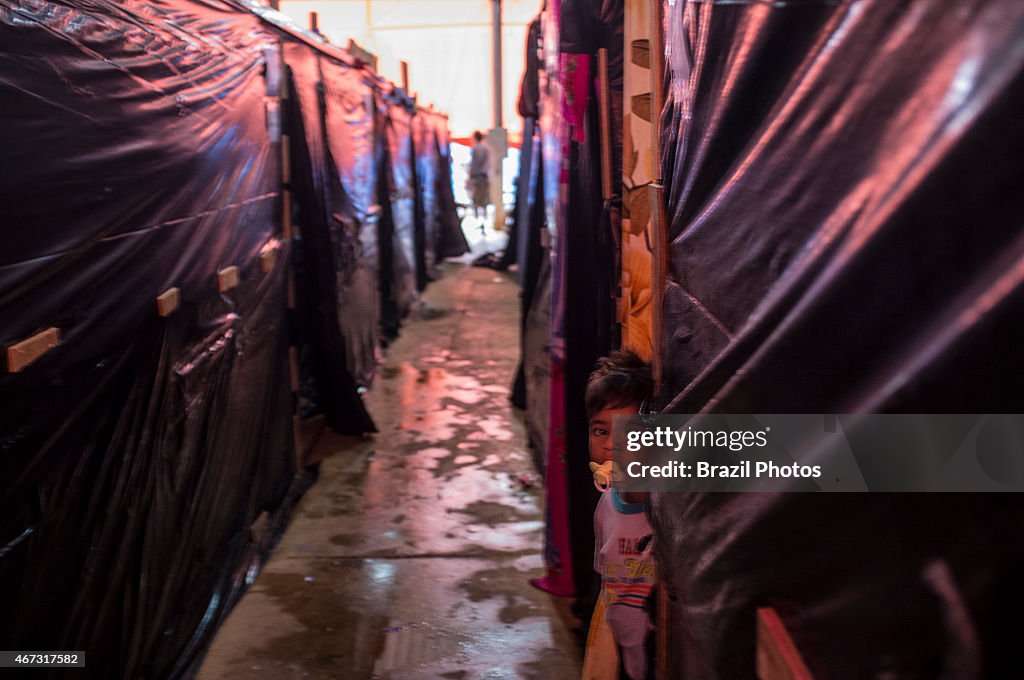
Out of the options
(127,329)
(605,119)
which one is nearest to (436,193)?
(605,119)

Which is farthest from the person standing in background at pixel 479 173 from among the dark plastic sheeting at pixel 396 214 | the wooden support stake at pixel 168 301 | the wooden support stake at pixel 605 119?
the wooden support stake at pixel 168 301

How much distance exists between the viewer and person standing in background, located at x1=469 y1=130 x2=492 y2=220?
645 inches

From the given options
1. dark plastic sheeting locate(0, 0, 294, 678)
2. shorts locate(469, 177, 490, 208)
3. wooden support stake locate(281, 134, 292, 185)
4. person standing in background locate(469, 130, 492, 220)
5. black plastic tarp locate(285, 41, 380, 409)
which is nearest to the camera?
dark plastic sheeting locate(0, 0, 294, 678)

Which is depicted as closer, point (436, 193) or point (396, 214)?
point (396, 214)

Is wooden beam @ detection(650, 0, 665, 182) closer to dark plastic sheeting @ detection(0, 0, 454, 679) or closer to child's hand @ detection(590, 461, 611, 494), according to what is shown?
child's hand @ detection(590, 461, 611, 494)

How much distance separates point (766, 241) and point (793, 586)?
0.49m

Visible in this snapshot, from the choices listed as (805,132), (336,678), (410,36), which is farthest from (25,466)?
(410,36)

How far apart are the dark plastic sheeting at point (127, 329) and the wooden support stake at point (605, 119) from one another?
1473 mm

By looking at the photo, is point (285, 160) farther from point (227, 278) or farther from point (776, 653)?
point (776, 653)

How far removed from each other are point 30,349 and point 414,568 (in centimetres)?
223

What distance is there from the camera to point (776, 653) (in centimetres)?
107

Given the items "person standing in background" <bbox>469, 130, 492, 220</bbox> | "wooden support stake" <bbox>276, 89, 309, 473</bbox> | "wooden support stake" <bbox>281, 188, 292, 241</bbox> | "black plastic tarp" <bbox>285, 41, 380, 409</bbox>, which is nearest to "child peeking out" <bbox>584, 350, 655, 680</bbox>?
"wooden support stake" <bbox>276, 89, 309, 473</bbox>

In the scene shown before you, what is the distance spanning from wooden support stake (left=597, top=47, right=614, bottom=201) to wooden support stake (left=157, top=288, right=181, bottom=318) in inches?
60.1

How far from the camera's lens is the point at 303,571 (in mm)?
3748
